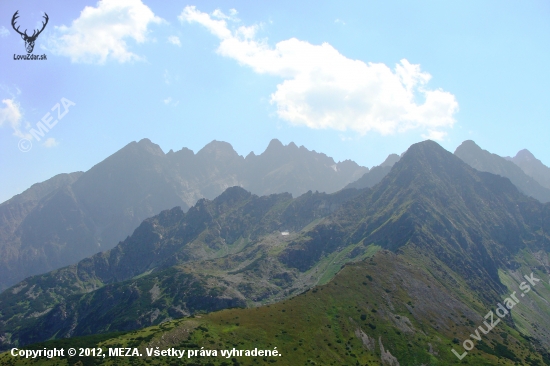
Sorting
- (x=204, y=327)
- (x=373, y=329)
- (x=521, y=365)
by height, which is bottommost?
(x=521, y=365)

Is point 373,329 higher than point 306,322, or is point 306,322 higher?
point 306,322

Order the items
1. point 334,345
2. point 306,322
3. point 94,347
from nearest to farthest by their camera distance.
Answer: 1. point 94,347
2. point 334,345
3. point 306,322

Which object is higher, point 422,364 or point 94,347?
point 94,347

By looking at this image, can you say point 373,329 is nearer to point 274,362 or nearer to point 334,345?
point 334,345

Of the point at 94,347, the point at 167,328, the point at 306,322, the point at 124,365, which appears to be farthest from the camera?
the point at 306,322

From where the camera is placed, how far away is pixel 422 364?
584ft

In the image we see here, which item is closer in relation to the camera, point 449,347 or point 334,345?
point 334,345

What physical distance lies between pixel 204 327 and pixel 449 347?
Answer: 121 metres

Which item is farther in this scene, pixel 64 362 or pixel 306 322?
pixel 306 322

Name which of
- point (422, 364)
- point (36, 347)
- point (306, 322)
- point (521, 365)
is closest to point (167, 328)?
point (36, 347)

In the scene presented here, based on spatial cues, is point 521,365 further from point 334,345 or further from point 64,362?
point 64,362

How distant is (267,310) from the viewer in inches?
7820

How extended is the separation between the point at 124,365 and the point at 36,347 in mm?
49359

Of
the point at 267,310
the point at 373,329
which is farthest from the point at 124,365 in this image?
the point at 373,329
